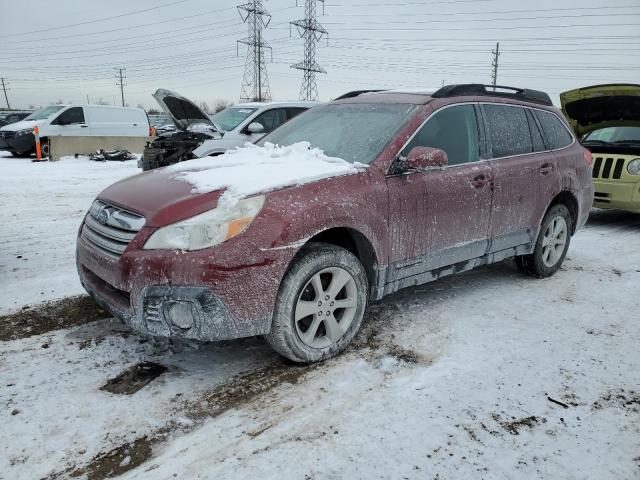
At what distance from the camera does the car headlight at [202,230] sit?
266 centimetres

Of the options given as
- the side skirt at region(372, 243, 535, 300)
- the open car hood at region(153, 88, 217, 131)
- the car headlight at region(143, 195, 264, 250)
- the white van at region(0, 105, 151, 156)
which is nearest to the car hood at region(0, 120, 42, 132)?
the white van at region(0, 105, 151, 156)

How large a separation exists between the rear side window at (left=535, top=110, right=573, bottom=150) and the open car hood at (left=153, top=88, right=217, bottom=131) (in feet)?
19.2

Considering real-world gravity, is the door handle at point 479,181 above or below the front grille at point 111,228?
above

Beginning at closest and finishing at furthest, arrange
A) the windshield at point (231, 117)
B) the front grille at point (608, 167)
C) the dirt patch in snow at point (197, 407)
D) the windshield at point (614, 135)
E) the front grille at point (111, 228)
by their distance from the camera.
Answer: the dirt patch in snow at point (197, 407) < the front grille at point (111, 228) < the front grille at point (608, 167) < the windshield at point (614, 135) < the windshield at point (231, 117)

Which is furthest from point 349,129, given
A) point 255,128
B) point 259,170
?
point 255,128

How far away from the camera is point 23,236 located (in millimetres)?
6086

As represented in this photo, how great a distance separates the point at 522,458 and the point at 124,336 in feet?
8.44

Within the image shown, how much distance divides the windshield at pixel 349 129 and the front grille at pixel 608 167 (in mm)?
5004

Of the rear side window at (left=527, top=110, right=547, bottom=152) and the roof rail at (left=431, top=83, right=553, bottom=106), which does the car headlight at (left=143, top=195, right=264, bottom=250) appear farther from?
the rear side window at (left=527, top=110, right=547, bottom=152)

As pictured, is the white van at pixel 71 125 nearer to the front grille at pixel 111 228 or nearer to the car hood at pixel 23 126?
the car hood at pixel 23 126

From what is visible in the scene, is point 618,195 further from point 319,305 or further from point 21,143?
point 21,143

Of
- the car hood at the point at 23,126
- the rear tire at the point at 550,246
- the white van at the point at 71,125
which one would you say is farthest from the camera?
the car hood at the point at 23,126

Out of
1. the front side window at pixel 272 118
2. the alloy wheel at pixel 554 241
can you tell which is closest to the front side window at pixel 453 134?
the alloy wheel at pixel 554 241

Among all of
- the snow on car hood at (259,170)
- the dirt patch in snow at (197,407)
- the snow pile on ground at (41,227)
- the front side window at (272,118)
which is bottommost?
the dirt patch in snow at (197,407)
